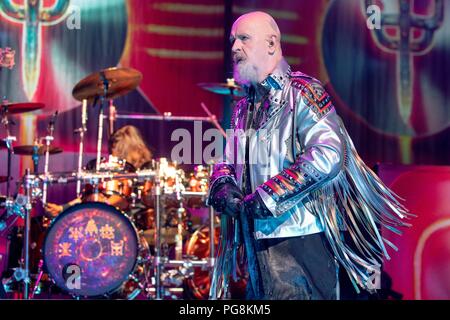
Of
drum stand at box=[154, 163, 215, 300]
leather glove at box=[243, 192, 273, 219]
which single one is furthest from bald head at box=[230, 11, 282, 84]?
drum stand at box=[154, 163, 215, 300]

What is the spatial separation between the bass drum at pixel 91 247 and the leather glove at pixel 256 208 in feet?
12.2

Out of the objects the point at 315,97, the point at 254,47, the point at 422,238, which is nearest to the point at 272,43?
the point at 254,47

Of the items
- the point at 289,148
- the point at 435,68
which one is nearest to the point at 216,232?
the point at 435,68

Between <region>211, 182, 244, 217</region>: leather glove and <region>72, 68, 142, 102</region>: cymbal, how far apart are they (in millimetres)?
4509

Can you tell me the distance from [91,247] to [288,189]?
389 cm

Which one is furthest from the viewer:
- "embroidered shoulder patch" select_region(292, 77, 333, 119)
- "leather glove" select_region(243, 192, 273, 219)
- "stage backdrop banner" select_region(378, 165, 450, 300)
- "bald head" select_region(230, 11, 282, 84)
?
"stage backdrop banner" select_region(378, 165, 450, 300)

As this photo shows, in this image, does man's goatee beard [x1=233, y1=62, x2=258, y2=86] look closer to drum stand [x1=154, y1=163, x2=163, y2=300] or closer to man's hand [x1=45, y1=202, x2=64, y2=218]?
drum stand [x1=154, y1=163, x2=163, y2=300]

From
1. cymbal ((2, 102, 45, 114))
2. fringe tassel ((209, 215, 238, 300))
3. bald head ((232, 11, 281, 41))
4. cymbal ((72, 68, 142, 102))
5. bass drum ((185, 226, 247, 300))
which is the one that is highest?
cymbal ((72, 68, 142, 102))

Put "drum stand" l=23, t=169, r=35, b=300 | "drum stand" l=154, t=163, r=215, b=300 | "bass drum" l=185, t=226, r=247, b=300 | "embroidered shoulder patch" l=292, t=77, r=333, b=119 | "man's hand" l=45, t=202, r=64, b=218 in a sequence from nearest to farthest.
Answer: "embroidered shoulder patch" l=292, t=77, r=333, b=119, "drum stand" l=23, t=169, r=35, b=300, "drum stand" l=154, t=163, r=215, b=300, "man's hand" l=45, t=202, r=64, b=218, "bass drum" l=185, t=226, r=247, b=300

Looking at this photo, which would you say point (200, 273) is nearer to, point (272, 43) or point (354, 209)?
point (354, 209)

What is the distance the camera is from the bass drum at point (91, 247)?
251 inches

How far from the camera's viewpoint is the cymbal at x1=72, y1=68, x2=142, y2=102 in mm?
7270

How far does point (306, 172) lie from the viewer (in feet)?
9.09

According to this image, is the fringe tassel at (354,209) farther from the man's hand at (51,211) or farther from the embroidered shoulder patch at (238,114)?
the man's hand at (51,211)
